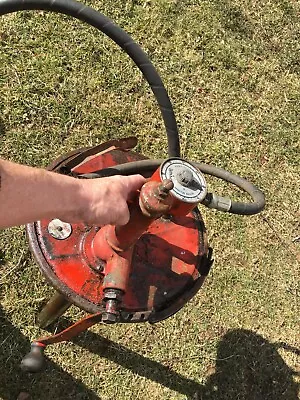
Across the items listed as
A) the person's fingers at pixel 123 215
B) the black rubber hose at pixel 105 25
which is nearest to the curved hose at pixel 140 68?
the black rubber hose at pixel 105 25

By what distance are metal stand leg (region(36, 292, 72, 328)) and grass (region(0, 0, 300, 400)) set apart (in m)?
Answer: 0.13

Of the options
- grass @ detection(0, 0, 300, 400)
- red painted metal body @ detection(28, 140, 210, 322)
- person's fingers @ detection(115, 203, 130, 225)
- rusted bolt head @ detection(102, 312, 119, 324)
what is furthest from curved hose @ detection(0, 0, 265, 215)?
grass @ detection(0, 0, 300, 400)

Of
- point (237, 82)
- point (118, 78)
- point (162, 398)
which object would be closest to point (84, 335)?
point (162, 398)

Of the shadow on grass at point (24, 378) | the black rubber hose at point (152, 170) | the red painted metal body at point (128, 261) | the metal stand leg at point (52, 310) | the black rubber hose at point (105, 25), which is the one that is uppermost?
the black rubber hose at point (105, 25)

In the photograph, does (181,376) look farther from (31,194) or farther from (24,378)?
(31,194)

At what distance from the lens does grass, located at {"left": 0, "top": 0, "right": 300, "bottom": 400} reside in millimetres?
2818

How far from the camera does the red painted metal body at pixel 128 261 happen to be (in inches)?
75.5

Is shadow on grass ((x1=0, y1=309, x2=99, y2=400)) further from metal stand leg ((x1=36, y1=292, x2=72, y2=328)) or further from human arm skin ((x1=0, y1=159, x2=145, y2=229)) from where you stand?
human arm skin ((x1=0, y1=159, x2=145, y2=229))

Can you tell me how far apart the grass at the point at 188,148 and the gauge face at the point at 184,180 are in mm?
1402

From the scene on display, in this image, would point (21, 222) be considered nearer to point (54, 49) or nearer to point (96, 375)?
point (96, 375)

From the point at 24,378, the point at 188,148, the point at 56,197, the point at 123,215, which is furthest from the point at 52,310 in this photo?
the point at 188,148

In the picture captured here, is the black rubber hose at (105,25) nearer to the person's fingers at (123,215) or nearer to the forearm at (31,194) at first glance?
the person's fingers at (123,215)

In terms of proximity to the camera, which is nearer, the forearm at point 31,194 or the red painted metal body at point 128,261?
the forearm at point 31,194

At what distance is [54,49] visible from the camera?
3258 mm
